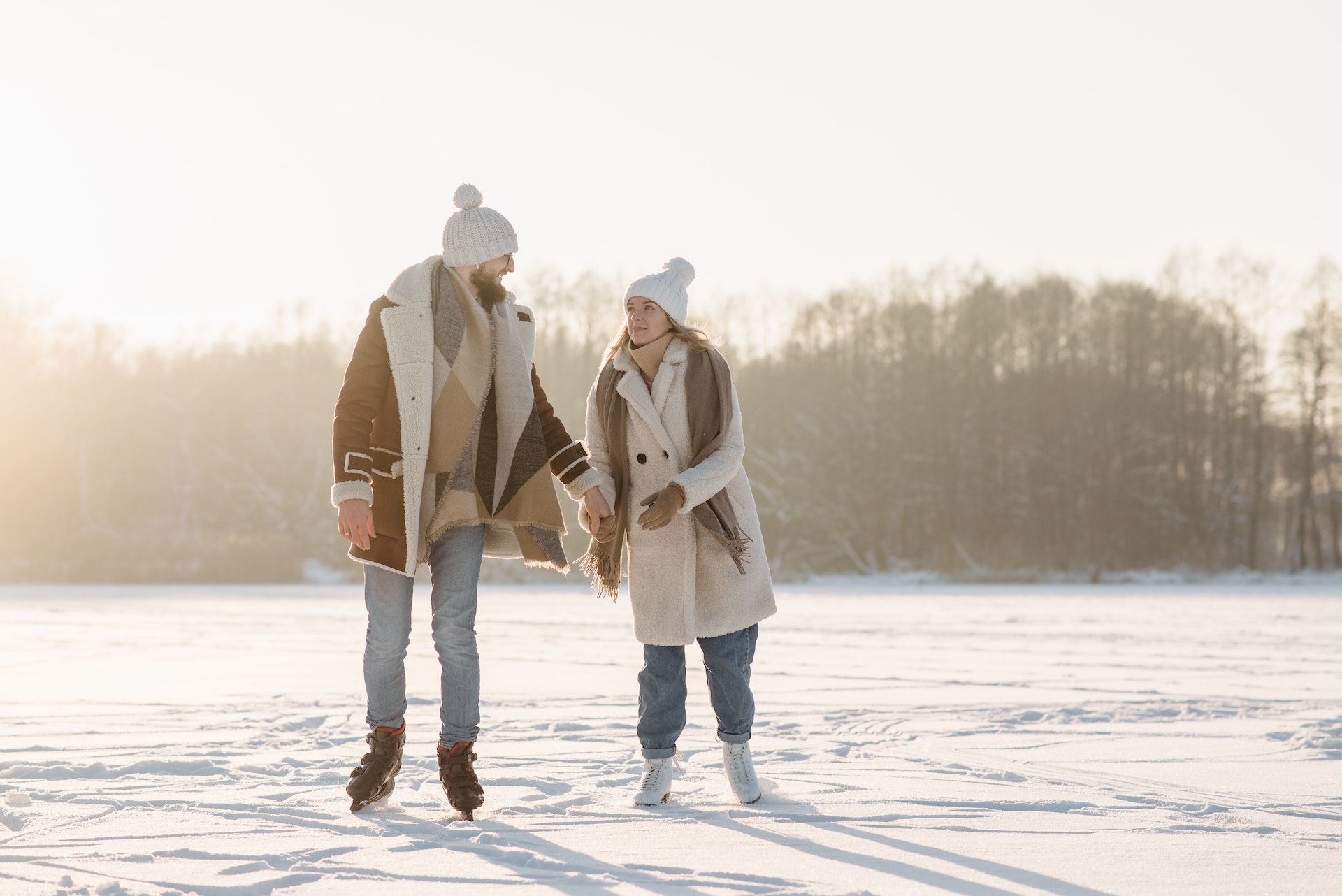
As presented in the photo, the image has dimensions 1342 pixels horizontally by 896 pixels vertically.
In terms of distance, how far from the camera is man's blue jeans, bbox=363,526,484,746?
341 cm

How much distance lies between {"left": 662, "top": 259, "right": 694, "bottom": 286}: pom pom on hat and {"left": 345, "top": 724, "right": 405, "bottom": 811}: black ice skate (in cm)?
161

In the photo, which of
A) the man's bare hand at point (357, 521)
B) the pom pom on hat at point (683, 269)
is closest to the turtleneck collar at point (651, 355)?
the pom pom on hat at point (683, 269)

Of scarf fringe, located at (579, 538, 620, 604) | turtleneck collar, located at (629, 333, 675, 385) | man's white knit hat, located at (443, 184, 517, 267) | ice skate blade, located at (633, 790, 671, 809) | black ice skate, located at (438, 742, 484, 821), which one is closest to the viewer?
black ice skate, located at (438, 742, 484, 821)

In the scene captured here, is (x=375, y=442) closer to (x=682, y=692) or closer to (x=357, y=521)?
(x=357, y=521)

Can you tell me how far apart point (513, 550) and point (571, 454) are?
333 millimetres

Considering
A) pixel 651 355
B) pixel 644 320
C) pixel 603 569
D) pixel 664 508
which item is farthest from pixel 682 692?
pixel 644 320

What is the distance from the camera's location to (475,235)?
358 cm

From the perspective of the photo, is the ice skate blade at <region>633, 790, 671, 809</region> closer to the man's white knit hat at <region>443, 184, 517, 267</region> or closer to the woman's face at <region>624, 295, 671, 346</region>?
the woman's face at <region>624, 295, 671, 346</region>

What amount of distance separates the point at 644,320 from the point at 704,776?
1.53m

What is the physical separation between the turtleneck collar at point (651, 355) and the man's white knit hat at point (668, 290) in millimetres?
75

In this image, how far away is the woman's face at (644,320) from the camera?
377cm

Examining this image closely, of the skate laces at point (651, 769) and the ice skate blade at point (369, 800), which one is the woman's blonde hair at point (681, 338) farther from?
the ice skate blade at point (369, 800)

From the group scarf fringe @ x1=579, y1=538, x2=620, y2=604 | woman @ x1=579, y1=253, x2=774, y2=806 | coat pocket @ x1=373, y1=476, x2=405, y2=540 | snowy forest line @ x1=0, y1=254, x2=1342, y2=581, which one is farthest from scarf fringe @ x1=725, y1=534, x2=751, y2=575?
snowy forest line @ x1=0, y1=254, x2=1342, y2=581

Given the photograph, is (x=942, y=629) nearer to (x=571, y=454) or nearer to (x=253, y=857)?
(x=571, y=454)
